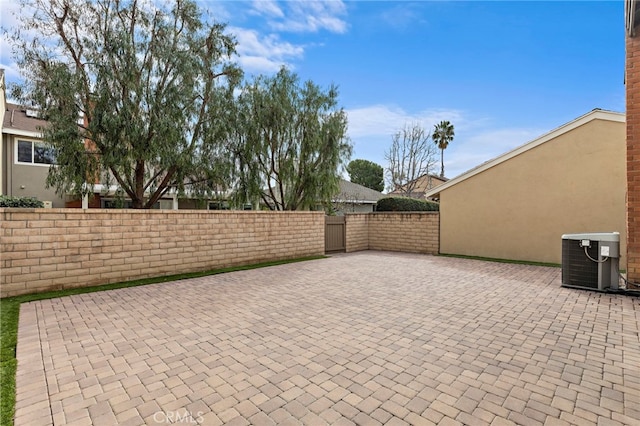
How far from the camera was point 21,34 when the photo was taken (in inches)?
333

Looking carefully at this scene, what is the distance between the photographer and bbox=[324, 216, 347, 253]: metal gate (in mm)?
12570

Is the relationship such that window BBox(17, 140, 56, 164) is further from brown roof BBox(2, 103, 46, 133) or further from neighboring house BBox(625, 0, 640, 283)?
neighboring house BBox(625, 0, 640, 283)

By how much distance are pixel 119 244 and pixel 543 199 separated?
12.0 metres

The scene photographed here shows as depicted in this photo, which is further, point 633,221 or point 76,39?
point 76,39

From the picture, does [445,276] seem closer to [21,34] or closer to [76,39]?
[76,39]

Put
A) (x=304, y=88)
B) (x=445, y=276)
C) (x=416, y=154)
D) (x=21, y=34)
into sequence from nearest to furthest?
(x=445, y=276), (x=21, y=34), (x=304, y=88), (x=416, y=154)

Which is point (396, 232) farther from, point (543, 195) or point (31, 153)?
point (31, 153)

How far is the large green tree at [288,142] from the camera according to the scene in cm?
1167

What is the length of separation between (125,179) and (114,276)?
416cm

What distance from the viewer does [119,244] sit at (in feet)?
Result: 22.4

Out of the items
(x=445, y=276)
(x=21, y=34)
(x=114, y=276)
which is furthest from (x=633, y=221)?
(x=21, y=34)

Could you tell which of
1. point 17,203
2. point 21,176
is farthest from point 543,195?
point 21,176

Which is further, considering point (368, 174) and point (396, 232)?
point (368, 174)

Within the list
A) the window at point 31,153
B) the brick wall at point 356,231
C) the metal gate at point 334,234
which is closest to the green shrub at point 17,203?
the metal gate at point 334,234
